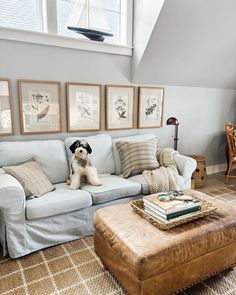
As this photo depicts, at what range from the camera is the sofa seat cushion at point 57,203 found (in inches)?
75.7

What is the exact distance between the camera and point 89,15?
2.82 metres

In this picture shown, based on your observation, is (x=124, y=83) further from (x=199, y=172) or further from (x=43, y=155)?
(x=199, y=172)

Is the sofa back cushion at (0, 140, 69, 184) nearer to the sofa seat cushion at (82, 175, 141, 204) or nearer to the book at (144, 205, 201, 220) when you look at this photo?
the sofa seat cushion at (82, 175, 141, 204)

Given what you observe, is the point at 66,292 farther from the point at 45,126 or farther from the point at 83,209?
the point at 45,126

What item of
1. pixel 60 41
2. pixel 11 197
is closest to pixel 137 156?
pixel 11 197

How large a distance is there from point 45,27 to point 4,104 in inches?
37.6

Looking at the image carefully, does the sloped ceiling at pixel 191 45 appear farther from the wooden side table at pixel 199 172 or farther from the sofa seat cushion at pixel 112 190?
the sofa seat cushion at pixel 112 190

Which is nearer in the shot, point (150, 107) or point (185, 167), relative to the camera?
point (185, 167)

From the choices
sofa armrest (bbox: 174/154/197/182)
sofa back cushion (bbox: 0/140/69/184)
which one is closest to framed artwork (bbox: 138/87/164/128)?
sofa armrest (bbox: 174/154/197/182)

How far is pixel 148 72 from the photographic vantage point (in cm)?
317

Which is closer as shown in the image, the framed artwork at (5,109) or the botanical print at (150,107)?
the framed artwork at (5,109)

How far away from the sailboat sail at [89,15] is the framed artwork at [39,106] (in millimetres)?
790

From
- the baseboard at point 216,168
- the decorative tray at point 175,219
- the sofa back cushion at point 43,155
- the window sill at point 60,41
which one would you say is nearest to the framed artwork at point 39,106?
the sofa back cushion at point 43,155

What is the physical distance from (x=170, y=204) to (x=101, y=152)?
132 centimetres
